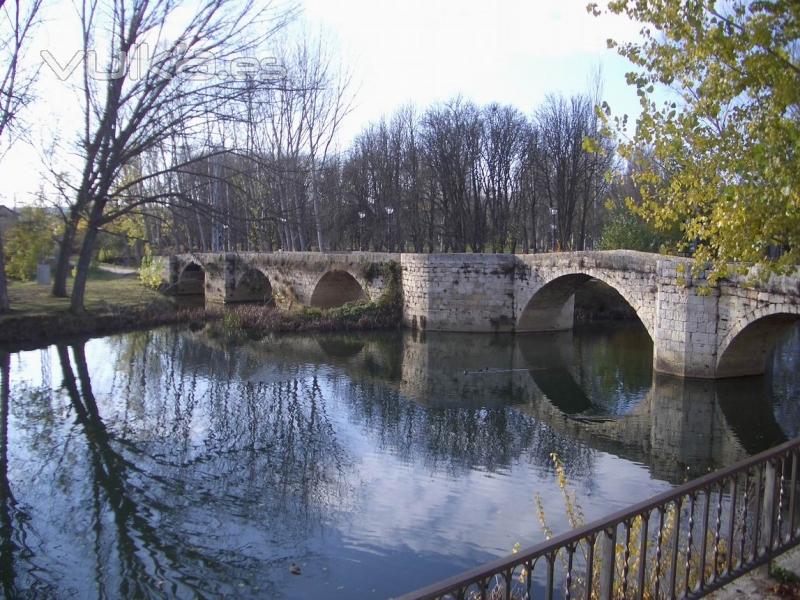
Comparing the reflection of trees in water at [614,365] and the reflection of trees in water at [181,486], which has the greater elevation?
the reflection of trees in water at [614,365]

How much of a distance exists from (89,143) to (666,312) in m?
12.0

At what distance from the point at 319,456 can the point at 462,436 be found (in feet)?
6.99

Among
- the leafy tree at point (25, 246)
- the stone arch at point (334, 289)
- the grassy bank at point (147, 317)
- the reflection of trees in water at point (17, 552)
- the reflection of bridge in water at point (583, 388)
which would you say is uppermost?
the leafy tree at point (25, 246)

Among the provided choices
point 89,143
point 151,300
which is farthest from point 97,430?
point 151,300

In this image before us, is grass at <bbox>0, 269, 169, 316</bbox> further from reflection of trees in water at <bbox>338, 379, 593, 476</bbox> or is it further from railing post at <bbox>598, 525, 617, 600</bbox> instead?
railing post at <bbox>598, 525, 617, 600</bbox>

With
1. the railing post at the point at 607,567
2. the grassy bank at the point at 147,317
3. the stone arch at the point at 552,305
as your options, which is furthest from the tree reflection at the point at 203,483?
the stone arch at the point at 552,305

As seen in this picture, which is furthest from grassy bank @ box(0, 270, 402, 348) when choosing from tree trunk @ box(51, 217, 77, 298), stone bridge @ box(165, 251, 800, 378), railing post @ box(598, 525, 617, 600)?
railing post @ box(598, 525, 617, 600)

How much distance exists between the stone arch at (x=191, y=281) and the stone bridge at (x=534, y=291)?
5 centimetres

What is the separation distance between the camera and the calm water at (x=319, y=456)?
586cm

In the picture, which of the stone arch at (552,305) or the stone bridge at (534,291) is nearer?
the stone bridge at (534,291)

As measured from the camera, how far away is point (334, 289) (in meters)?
24.0

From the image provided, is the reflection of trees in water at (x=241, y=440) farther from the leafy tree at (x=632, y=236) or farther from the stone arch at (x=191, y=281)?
the stone arch at (x=191, y=281)

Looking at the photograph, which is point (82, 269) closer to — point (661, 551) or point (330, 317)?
point (330, 317)

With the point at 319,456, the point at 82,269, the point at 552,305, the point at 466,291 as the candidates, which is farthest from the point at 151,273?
the point at 319,456
